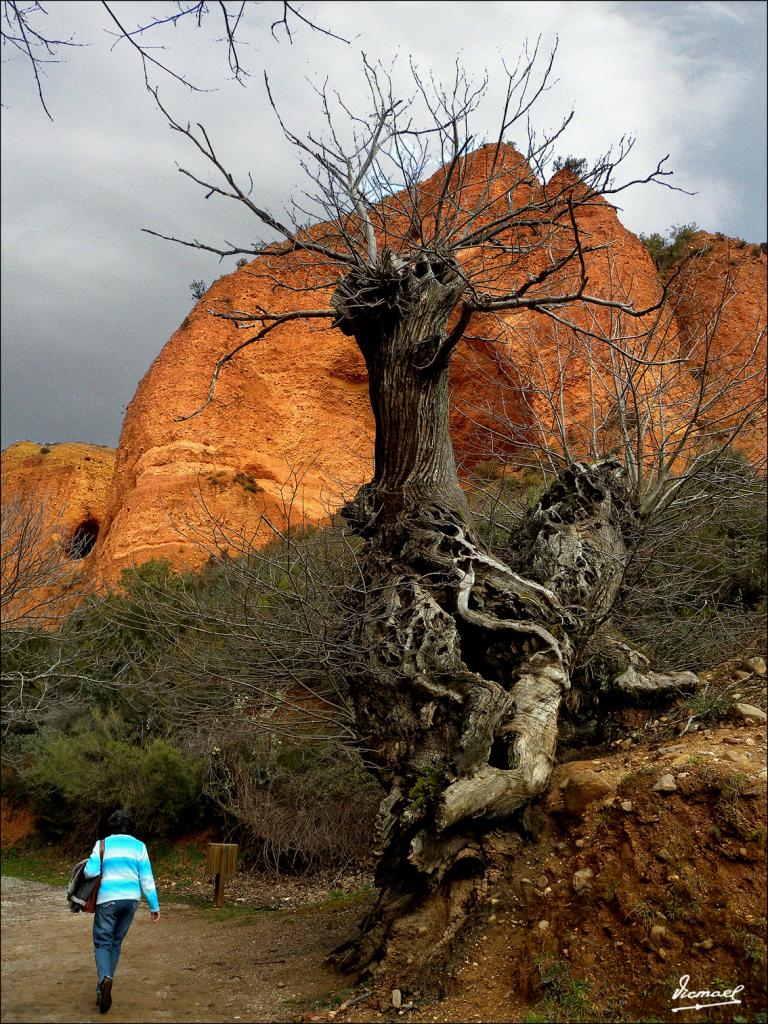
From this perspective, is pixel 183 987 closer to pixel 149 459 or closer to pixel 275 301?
pixel 149 459

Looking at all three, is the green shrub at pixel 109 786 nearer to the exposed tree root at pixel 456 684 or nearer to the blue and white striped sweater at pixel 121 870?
the exposed tree root at pixel 456 684

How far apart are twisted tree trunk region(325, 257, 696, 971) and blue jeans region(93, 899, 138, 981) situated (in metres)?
2.15

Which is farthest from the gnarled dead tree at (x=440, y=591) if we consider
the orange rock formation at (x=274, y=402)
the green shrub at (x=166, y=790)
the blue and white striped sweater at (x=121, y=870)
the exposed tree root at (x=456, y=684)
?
the orange rock formation at (x=274, y=402)

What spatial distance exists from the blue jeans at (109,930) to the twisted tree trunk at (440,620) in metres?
2.15

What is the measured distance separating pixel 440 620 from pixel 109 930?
347cm

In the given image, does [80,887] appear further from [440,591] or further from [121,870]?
[440,591]

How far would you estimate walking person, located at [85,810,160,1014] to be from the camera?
2809 millimetres

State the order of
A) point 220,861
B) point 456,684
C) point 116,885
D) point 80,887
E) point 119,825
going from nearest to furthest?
point 80,887, point 116,885, point 119,825, point 456,684, point 220,861

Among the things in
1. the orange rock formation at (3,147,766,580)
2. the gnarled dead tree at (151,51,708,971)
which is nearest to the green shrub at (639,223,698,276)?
the orange rock formation at (3,147,766,580)

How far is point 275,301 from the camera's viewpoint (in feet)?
88.8

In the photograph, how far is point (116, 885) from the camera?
312cm

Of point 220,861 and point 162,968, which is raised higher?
point 162,968

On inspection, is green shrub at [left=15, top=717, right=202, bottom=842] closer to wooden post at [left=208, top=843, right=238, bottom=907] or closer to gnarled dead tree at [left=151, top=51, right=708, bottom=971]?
wooden post at [left=208, top=843, right=238, bottom=907]

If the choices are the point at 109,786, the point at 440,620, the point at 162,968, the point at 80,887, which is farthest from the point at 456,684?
the point at 109,786
